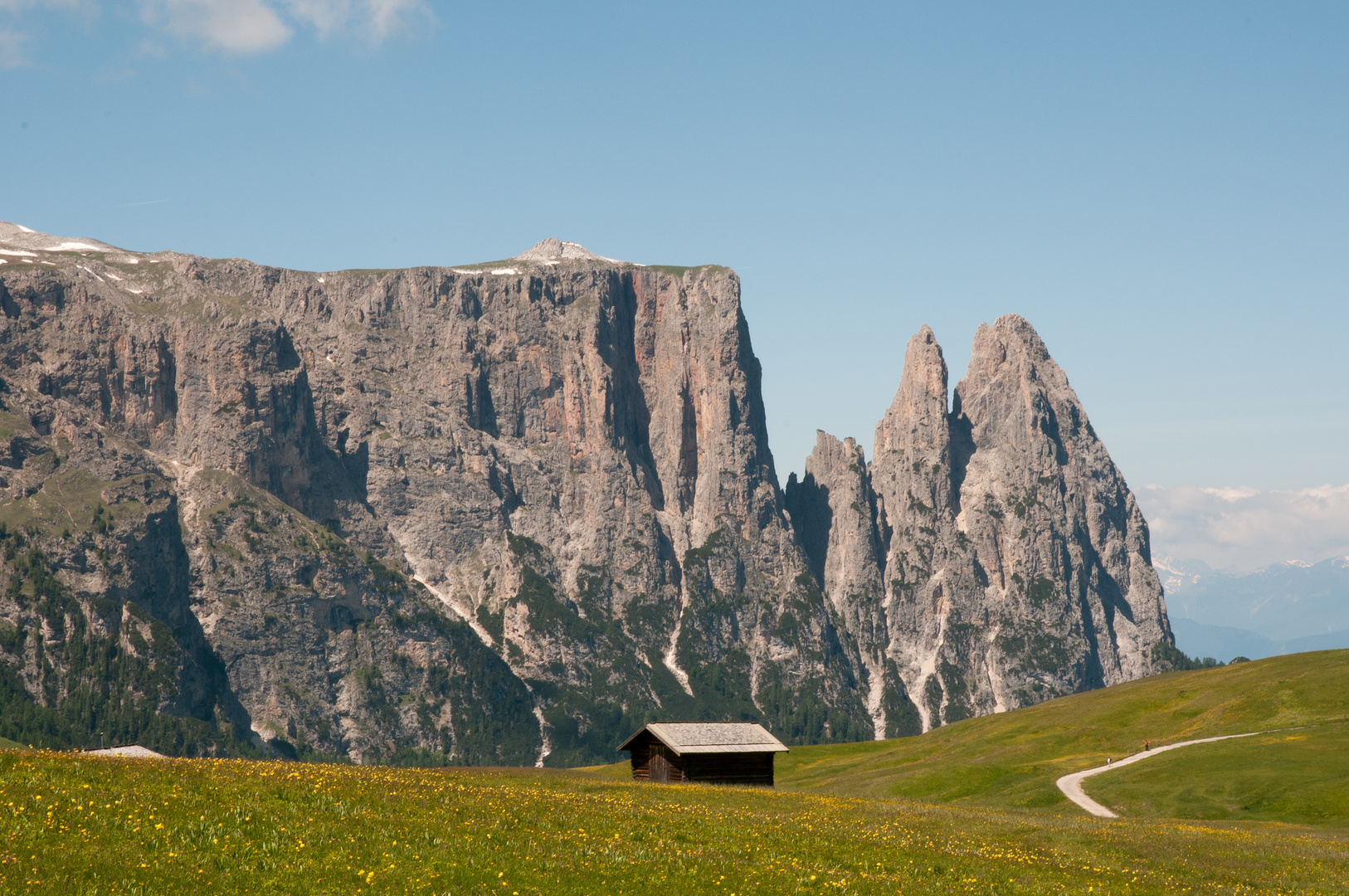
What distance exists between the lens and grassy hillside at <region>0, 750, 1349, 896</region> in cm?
3073

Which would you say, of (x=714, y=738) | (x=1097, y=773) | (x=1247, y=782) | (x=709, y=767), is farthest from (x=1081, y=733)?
(x=709, y=767)

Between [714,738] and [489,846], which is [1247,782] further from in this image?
[489,846]

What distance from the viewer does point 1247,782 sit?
81750mm

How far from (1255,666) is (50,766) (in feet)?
405

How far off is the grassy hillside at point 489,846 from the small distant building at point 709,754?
32.5m

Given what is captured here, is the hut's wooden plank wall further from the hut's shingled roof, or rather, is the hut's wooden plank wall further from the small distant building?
the hut's shingled roof

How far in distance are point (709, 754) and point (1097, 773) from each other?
32806 millimetres

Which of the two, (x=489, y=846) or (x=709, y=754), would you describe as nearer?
(x=489, y=846)

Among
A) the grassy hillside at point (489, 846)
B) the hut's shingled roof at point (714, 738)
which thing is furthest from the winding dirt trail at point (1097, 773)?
the grassy hillside at point (489, 846)

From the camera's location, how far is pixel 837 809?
59.7 m

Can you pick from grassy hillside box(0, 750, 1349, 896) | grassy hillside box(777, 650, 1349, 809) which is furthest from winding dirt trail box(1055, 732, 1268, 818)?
grassy hillside box(0, 750, 1349, 896)

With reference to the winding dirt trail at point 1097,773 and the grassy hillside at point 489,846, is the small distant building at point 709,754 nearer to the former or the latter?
the winding dirt trail at point 1097,773

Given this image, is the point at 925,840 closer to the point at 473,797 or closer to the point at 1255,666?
the point at 473,797

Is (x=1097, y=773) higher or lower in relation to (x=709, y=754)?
lower
